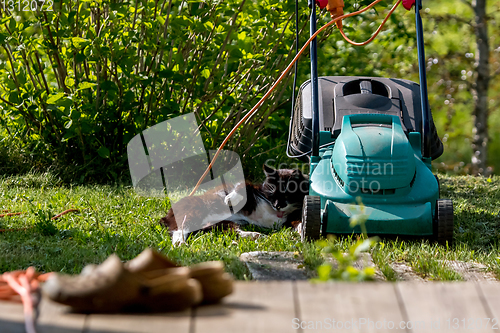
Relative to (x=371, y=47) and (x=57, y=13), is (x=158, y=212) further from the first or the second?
(x=371, y=47)

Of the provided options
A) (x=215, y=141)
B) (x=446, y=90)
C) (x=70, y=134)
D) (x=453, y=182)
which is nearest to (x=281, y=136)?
(x=215, y=141)

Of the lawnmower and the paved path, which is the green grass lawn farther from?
the paved path

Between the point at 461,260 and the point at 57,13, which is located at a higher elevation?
the point at 57,13

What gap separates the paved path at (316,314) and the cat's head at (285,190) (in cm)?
222

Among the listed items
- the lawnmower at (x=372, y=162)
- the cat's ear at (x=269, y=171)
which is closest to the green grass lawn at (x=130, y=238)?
the lawnmower at (x=372, y=162)

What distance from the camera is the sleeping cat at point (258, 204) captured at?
324cm

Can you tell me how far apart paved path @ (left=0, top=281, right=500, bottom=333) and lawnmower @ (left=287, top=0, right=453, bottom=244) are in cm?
120

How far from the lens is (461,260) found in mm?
2537

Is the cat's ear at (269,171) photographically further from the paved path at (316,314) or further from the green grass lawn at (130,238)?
the paved path at (316,314)

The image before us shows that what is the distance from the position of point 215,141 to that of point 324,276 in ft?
10.8

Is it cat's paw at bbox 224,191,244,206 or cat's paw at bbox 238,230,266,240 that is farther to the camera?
cat's paw at bbox 224,191,244,206

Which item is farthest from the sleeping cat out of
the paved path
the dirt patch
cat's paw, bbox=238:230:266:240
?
the paved path

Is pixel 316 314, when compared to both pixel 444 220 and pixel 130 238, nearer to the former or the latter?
pixel 444 220

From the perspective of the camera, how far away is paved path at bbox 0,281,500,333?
1022 mm
